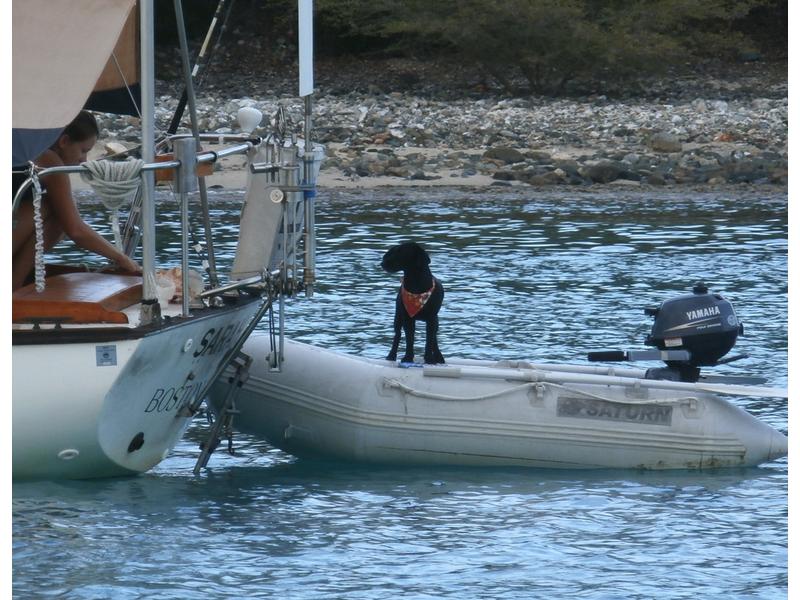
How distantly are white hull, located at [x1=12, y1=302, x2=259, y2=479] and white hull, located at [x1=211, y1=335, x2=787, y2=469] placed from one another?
0.83 meters

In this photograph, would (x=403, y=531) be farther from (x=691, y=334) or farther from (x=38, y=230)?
(x=38, y=230)

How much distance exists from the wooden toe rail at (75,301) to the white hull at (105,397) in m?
0.15

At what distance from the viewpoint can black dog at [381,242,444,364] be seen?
8.52m

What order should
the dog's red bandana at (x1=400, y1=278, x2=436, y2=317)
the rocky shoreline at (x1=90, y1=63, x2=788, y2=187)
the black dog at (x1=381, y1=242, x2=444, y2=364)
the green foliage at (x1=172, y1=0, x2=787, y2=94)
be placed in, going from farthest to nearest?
1. the green foliage at (x1=172, y1=0, x2=787, y2=94)
2. the rocky shoreline at (x1=90, y1=63, x2=788, y2=187)
3. the dog's red bandana at (x1=400, y1=278, x2=436, y2=317)
4. the black dog at (x1=381, y1=242, x2=444, y2=364)

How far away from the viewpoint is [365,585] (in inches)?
258

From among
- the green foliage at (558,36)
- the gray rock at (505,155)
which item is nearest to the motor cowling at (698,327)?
the gray rock at (505,155)

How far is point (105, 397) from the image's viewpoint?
714cm

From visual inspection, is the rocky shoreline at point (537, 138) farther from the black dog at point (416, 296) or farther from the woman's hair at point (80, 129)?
the woman's hair at point (80, 129)

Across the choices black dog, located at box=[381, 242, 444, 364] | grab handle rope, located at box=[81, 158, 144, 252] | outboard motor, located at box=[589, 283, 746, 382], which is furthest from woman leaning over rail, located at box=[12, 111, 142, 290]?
outboard motor, located at box=[589, 283, 746, 382]

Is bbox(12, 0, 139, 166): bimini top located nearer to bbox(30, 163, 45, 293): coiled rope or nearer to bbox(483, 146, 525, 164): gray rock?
bbox(30, 163, 45, 293): coiled rope

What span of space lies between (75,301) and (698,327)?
11.0 feet

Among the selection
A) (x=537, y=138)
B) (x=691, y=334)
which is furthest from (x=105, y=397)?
(x=537, y=138)

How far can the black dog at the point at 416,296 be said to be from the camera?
8.52 m

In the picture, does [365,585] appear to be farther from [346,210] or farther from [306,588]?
[346,210]
